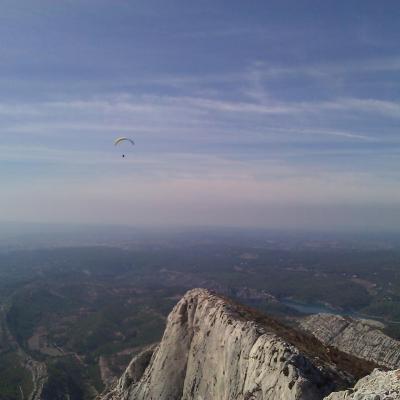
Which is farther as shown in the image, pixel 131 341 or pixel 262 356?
pixel 131 341

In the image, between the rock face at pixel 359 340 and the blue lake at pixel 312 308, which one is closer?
the rock face at pixel 359 340

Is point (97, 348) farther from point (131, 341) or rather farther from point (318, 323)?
point (318, 323)

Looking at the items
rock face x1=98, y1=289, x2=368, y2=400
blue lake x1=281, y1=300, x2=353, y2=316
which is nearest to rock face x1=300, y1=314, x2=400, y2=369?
rock face x1=98, y1=289, x2=368, y2=400

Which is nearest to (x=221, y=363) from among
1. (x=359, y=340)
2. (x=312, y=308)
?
(x=359, y=340)

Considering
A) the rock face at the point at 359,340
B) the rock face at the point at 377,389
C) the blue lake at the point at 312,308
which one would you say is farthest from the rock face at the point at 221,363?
the blue lake at the point at 312,308

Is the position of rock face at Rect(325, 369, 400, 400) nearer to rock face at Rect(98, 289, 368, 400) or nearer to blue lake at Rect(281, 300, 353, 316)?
rock face at Rect(98, 289, 368, 400)

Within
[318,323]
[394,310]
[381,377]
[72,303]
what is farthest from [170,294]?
[381,377]

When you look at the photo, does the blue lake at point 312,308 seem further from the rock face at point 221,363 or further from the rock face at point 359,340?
the rock face at point 221,363
